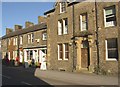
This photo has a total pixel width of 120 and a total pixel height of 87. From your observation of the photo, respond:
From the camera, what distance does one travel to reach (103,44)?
70.0 ft

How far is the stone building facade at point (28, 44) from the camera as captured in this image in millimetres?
33562

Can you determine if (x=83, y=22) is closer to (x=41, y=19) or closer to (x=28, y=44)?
(x=28, y=44)

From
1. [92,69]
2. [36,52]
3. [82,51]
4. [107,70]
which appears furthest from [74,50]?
[36,52]

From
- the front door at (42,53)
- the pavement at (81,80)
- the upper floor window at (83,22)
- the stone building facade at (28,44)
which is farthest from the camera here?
the stone building facade at (28,44)

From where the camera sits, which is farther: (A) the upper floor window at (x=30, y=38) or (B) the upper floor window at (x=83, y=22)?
(A) the upper floor window at (x=30, y=38)

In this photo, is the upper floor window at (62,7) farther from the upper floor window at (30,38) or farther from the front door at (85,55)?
the upper floor window at (30,38)

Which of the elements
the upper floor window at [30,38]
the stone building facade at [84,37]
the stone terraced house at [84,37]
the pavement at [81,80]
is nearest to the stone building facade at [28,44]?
the upper floor window at [30,38]

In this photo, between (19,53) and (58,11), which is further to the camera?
(19,53)

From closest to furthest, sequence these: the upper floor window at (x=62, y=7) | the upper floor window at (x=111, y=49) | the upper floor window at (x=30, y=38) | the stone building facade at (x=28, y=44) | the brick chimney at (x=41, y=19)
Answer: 1. the upper floor window at (x=111, y=49)
2. the upper floor window at (x=62, y=7)
3. the stone building facade at (x=28, y=44)
4. the upper floor window at (x=30, y=38)
5. the brick chimney at (x=41, y=19)

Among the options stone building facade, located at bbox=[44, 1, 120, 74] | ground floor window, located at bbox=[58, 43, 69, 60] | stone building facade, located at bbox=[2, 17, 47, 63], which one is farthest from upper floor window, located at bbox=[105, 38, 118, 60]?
stone building facade, located at bbox=[2, 17, 47, 63]

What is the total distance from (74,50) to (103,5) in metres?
5.92

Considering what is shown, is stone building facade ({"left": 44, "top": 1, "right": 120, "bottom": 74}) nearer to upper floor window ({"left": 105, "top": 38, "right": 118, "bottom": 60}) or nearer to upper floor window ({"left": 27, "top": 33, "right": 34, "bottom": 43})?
upper floor window ({"left": 105, "top": 38, "right": 118, "bottom": 60})

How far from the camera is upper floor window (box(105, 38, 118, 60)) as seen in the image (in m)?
20.4

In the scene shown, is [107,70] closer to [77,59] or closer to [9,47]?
[77,59]
